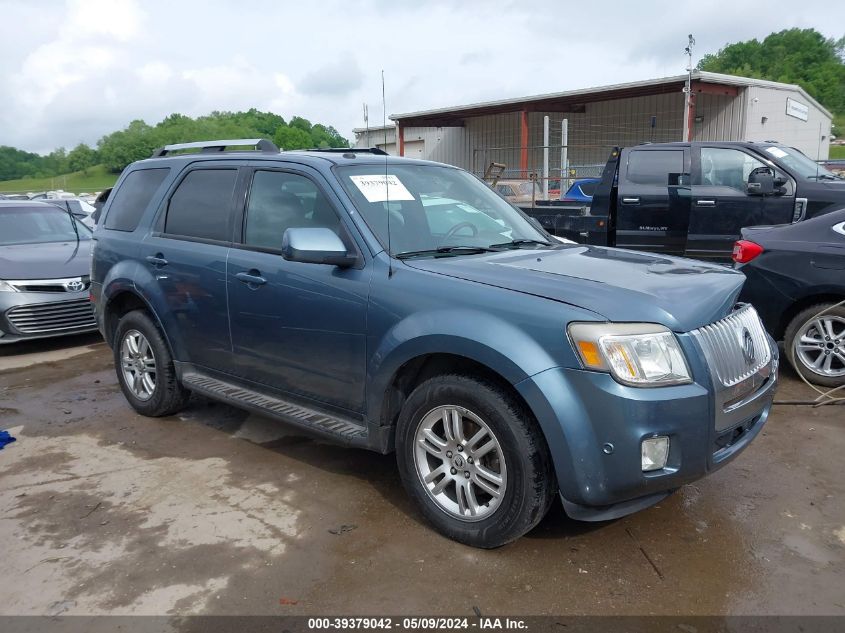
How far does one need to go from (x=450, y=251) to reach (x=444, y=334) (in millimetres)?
789

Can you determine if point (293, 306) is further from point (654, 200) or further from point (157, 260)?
point (654, 200)

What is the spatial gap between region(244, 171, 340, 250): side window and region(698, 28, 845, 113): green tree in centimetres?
8414

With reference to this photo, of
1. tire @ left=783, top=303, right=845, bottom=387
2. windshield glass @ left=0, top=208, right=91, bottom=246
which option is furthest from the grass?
tire @ left=783, top=303, right=845, bottom=387

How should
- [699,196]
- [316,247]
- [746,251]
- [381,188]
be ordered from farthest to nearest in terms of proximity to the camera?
[699,196]
[746,251]
[381,188]
[316,247]

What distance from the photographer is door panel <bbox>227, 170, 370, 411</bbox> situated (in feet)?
11.9

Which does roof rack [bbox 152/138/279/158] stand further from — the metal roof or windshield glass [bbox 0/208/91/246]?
the metal roof

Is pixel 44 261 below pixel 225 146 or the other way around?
below

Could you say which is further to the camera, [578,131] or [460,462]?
[578,131]

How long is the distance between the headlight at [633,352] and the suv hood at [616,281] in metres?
0.05

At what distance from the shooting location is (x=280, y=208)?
13.6 ft

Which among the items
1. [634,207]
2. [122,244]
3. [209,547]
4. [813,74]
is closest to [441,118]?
[634,207]

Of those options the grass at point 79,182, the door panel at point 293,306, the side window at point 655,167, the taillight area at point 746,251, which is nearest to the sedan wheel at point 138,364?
the door panel at point 293,306

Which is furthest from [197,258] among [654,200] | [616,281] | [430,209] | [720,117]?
[720,117]

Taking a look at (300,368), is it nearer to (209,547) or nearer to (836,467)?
(209,547)
